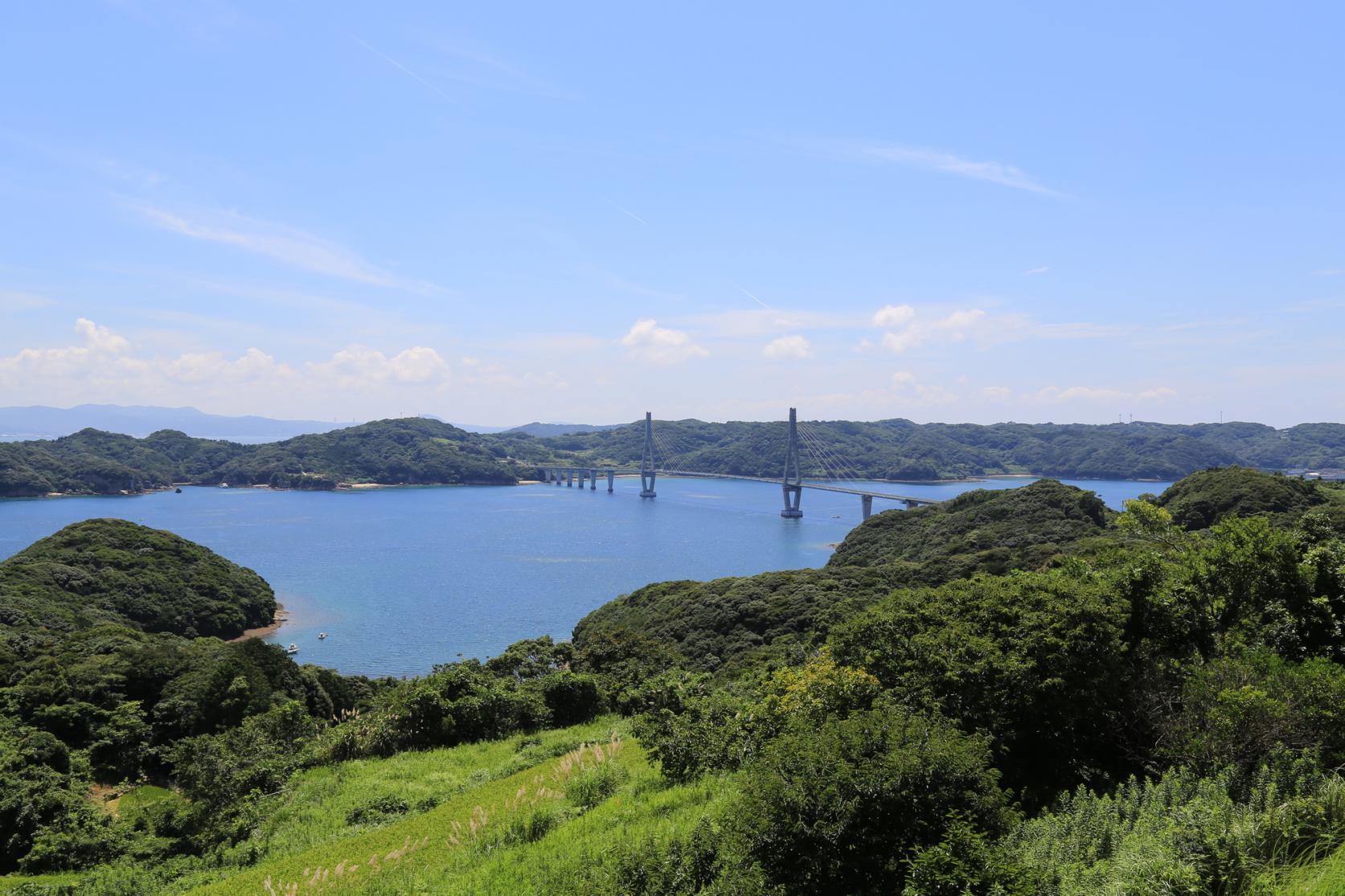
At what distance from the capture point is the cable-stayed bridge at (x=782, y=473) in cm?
8544

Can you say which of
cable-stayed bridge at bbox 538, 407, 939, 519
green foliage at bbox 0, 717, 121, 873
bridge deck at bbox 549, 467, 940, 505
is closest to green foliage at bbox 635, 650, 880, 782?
green foliage at bbox 0, 717, 121, 873

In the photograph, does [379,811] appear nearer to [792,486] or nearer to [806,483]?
[792,486]

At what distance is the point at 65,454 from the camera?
105 meters

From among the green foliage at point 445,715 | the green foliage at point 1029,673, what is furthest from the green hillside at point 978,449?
the green foliage at point 1029,673

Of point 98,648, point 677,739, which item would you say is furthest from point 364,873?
point 98,648

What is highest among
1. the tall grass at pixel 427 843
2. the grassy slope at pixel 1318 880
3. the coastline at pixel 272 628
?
the grassy slope at pixel 1318 880

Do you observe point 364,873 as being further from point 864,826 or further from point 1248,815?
point 1248,815

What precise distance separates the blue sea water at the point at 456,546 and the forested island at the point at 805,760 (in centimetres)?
1733

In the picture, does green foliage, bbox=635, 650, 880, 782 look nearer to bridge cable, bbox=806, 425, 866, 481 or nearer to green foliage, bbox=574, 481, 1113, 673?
green foliage, bbox=574, 481, 1113, 673

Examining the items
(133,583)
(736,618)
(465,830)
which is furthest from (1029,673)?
(133,583)

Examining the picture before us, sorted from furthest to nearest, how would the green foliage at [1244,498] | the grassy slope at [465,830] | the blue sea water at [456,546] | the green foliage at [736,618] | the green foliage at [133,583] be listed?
the blue sea water at [456,546] → the green foliage at [133,583] → the green foliage at [1244,498] → the green foliage at [736,618] → the grassy slope at [465,830]

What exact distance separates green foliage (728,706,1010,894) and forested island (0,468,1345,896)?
17 mm

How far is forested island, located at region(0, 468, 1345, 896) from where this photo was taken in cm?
505

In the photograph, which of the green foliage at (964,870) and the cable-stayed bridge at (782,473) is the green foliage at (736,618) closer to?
the green foliage at (964,870)
